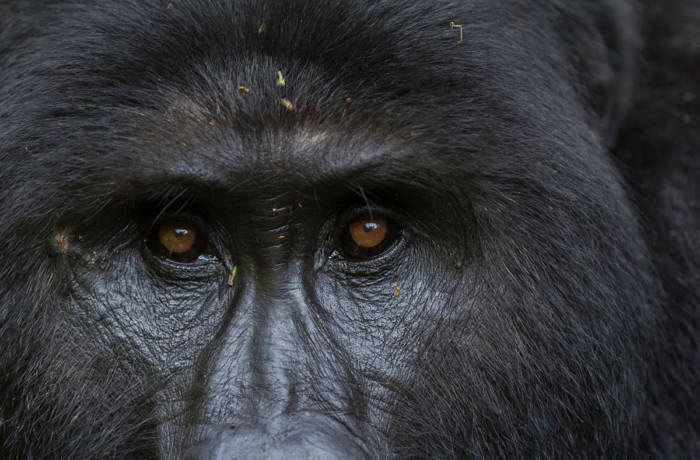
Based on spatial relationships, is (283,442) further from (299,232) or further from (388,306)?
(299,232)

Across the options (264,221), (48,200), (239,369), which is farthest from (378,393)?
(48,200)

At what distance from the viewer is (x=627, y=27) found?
3.32m

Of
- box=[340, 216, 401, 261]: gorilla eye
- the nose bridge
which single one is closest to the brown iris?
box=[340, 216, 401, 261]: gorilla eye

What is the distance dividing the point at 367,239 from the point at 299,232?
205 mm

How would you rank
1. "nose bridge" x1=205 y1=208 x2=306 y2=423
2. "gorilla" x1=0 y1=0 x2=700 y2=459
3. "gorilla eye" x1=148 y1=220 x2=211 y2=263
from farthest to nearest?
"gorilla eye" x1=148 y1=220 x2=211 y2=263 → "gorilla" x1=0 y1=0 x2=700 y2=459 → "nose bridge" x1=205 y1=208 x2=306 y2=423

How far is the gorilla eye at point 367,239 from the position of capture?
8.85 feet

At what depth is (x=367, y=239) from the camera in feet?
8.86

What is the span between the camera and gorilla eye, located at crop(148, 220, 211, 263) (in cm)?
272

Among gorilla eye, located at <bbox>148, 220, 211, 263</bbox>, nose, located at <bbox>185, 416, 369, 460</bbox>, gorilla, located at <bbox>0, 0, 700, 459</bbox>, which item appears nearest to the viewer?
nose, located at <bbox>185, 416, 369, 460</bbox>

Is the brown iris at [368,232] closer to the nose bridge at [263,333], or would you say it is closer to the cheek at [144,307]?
the nose bridge at [263,333]

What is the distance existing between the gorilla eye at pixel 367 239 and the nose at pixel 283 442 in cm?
52

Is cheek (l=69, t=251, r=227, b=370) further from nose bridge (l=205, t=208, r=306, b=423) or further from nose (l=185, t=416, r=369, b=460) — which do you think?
nose (l=185, t=416, r=369, b=460)

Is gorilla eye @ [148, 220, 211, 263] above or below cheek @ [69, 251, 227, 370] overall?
above

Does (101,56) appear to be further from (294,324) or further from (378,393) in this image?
(378,393)
